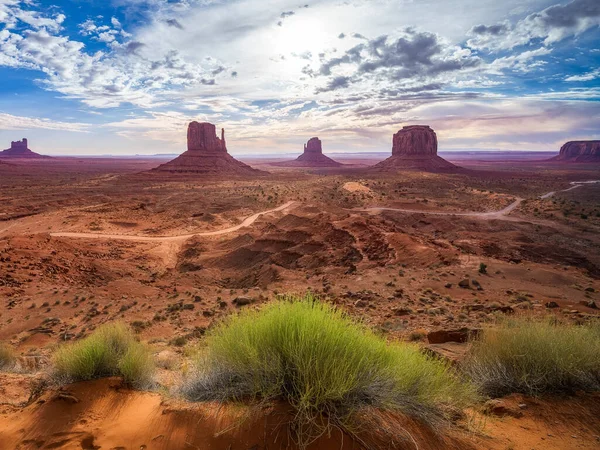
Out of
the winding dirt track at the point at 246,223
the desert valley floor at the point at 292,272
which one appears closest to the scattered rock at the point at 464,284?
the desert valley floor at the point at 292,272

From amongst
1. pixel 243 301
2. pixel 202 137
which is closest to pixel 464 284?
pixel 243 301

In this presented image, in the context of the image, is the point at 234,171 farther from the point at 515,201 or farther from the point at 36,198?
the point at 515,201

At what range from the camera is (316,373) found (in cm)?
317

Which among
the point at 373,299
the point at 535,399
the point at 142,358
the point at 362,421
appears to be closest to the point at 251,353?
the point at 362,421

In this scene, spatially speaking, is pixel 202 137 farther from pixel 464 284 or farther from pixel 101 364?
pixel 101 364

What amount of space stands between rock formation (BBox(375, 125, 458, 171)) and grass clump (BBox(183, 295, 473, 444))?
9025 cm

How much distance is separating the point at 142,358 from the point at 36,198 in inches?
1723

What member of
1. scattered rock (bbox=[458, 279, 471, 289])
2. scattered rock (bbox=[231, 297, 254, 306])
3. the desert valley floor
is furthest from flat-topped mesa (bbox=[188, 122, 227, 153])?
scattered rock (bbox=[458, 279, 471, 289])

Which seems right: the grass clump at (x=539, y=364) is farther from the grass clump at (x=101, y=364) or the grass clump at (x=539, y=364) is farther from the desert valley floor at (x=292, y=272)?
the grass clump at (x=101, y=364)

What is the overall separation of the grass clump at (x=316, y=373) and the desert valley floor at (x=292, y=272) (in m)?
0.46

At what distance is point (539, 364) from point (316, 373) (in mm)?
3384

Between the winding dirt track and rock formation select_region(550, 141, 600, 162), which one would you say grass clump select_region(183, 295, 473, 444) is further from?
rock formation select_region(550, 141, 600, 162)

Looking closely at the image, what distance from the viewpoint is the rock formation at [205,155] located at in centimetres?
8088

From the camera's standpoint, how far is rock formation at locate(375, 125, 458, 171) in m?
92.2
